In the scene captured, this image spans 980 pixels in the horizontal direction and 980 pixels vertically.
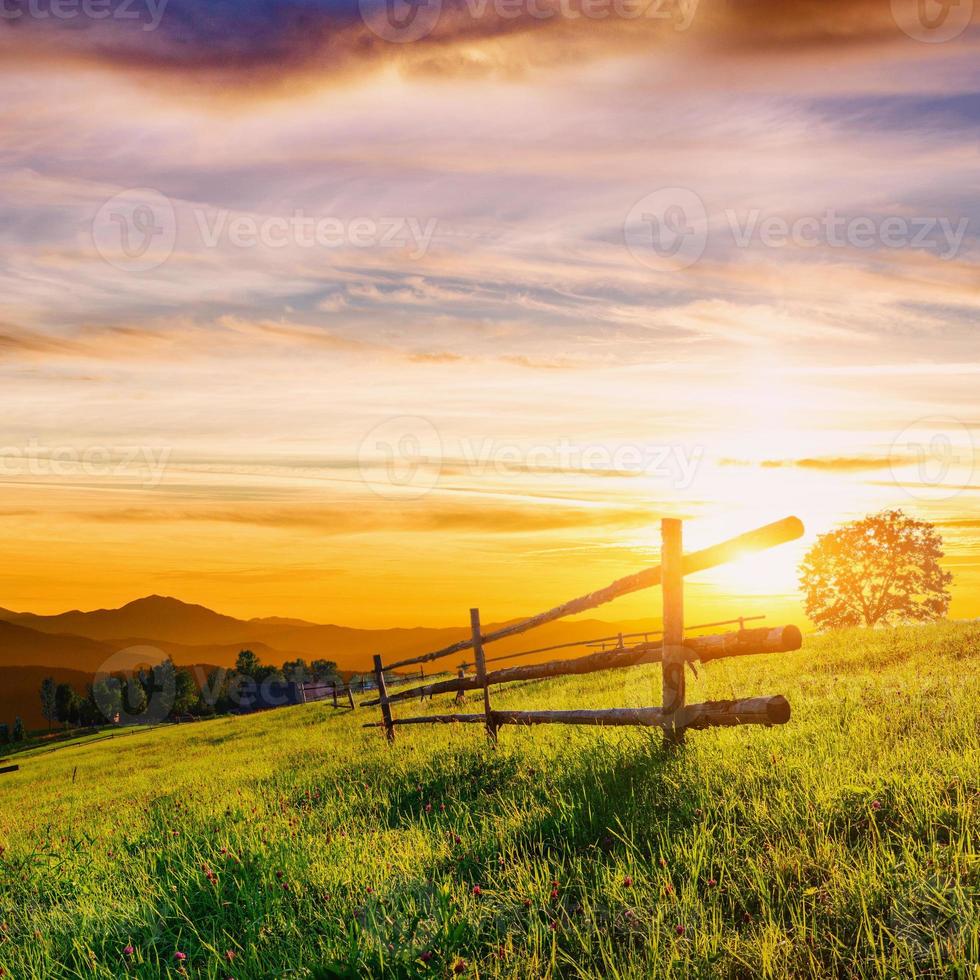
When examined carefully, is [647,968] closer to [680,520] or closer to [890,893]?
[890,893]

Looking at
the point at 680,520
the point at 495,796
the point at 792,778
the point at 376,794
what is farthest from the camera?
the point at 376,794

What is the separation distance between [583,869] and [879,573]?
49.8m

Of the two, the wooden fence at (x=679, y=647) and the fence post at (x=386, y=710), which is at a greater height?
the wooden fence at (x=679, y=647)

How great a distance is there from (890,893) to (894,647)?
42.0 ft

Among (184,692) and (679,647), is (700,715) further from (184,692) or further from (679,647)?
(184,692)

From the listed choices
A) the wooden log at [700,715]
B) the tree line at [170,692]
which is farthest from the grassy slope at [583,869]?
the tree line at [170,692]

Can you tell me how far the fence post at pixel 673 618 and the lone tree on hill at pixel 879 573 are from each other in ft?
148

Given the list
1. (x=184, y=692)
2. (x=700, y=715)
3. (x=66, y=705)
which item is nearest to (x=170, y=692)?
(x=184, y=692)

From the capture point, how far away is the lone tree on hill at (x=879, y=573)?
150 ft

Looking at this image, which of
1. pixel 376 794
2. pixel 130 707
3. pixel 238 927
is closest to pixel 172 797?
pixel 376 794

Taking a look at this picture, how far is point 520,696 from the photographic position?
20188 mm

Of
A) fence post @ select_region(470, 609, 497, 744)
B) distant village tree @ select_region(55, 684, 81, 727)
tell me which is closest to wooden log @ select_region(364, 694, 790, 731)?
fence post @ select_region(470, 609, 497, 744)

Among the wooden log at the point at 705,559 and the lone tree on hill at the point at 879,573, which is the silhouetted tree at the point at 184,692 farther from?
the wooden log at the point at 705,559

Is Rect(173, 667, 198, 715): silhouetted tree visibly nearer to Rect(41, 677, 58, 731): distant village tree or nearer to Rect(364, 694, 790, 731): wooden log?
Rect(41, 677, 58, 731): distant village tree
